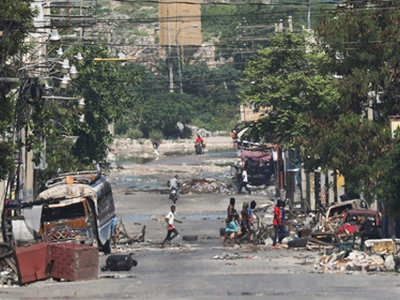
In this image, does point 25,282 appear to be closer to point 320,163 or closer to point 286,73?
point 320,163

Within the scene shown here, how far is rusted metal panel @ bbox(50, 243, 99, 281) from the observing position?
2562cm

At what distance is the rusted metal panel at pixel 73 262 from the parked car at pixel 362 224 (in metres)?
10.1

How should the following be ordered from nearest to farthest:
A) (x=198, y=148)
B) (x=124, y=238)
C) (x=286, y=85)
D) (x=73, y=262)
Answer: (x=73, y=262), (x=124, y=238), (x=286, y=85), (x=198, y=148)

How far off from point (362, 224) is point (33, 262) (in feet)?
42.8

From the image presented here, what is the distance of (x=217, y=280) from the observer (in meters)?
24.9

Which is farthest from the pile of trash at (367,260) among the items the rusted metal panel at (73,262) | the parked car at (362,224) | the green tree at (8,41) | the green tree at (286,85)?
the green tree at (286,85)

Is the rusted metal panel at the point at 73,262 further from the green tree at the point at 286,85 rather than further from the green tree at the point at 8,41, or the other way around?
the green tree at the point at 286,85

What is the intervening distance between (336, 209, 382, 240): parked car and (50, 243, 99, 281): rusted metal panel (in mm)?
10134

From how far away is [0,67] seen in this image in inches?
953

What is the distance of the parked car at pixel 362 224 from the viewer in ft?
113

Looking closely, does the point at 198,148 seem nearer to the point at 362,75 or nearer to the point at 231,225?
the point at 231,225

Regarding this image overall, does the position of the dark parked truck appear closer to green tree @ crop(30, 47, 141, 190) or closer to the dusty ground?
green tree @ crop(30, 47, 141, 190)

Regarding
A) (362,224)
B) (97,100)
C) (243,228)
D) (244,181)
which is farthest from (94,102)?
(362,224)

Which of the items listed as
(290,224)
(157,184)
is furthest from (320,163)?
(157,184)
